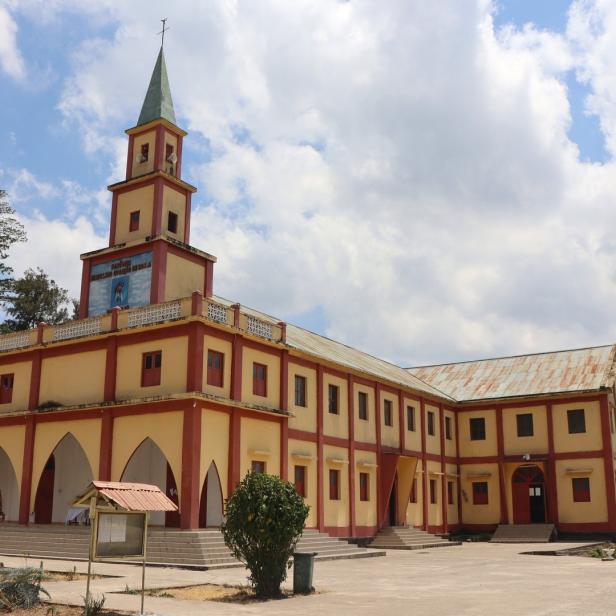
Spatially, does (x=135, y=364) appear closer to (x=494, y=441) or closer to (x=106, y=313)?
(x=106, y=313)

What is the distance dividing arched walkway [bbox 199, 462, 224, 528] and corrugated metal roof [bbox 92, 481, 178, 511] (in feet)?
38.7

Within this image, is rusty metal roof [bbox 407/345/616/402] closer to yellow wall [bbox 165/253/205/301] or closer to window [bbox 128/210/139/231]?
yellow wall [bbox 165/253/205/301]

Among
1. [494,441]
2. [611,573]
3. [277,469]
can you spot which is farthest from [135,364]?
[494,441]

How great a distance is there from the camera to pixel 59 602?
12.9 meters

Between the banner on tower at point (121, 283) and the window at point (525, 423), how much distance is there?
20.6 meters

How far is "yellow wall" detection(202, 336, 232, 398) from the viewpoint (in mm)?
24500

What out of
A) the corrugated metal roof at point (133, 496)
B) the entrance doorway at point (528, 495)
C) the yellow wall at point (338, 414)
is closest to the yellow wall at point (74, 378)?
the yellow wall at point (338, 414)

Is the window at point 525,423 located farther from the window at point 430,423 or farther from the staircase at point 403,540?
the staircase at point 403,540

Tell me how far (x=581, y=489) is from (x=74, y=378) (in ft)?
77.9

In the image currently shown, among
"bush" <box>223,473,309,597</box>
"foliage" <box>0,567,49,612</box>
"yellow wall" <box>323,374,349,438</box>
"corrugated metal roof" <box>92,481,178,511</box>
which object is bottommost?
"foliage" <box>0,567,49,612</box>

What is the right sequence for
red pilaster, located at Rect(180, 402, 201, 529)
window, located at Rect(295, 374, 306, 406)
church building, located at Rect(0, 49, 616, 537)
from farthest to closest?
window, located at Rect(295, 374, 306, 406) < church building, located at Rect(0, 49, 616, 537) < red pilaster, located at Rect(180, 402, 201, 529)

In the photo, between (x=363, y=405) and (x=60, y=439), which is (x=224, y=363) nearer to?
(x=60, y=439)

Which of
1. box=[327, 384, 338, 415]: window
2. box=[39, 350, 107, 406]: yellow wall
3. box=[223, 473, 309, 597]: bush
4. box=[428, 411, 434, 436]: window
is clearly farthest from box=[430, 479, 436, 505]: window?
box=[223, 473, 309, 597]: bush

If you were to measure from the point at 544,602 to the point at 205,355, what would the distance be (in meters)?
13.7
